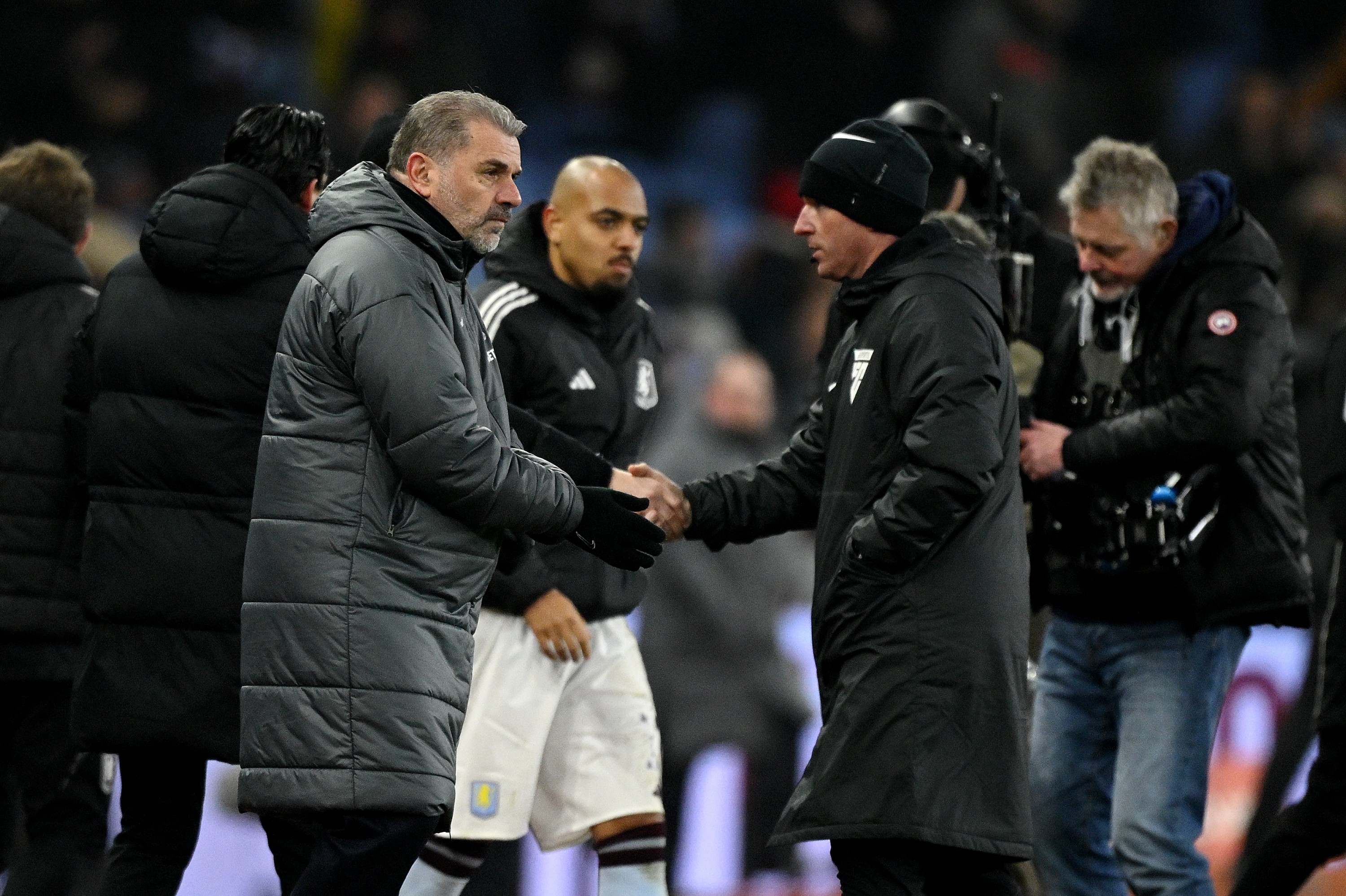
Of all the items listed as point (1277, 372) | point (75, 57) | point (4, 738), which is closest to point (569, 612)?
point (4, 738)

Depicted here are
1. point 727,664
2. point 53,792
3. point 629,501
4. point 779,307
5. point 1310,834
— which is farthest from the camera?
point 779,307

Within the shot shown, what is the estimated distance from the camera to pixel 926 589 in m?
3.96

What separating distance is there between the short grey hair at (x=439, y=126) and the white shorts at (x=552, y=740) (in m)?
1.49

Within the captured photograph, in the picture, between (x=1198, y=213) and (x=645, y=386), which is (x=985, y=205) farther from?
(x=645, y=386)

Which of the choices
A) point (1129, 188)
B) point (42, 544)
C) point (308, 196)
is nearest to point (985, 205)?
point (1129, 188)

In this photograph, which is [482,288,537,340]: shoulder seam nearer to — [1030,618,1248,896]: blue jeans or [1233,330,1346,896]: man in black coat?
[1030,618,1248,896]: blue jeans

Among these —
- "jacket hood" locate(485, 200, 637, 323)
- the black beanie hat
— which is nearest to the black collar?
the black beanie hat

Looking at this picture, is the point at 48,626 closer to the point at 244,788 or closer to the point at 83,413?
the point at 83,413

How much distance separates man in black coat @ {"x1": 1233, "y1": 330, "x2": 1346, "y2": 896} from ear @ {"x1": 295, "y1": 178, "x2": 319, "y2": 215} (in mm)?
2923

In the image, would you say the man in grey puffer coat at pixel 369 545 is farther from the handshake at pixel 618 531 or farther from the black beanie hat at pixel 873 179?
the black beanie hat at pixel 873 179

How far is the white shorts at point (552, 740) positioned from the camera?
4.83 m

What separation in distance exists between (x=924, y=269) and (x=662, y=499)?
3.00 feet

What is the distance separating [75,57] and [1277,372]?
772 cm

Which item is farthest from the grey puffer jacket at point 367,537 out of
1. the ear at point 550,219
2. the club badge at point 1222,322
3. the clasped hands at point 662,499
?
the club badge at point 1222,322
